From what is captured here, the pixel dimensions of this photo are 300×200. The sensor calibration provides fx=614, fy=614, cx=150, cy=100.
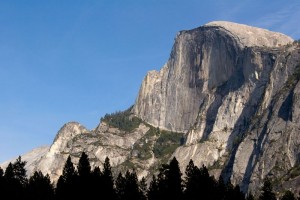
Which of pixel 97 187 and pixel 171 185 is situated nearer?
pixel 97 187

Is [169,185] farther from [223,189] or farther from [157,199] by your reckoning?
[223,189]

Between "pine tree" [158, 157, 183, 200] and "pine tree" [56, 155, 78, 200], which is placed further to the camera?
"pine tree" [158, 157, 183, 200]

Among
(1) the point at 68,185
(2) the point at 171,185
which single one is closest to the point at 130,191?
(2) the point at 171,185

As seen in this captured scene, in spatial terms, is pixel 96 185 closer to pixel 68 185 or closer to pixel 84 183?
Result: pixel 84 183

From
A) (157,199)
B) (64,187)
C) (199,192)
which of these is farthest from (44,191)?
(199,192)

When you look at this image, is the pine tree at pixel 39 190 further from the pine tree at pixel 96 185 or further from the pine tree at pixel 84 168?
the pine tree at pixel 96 185

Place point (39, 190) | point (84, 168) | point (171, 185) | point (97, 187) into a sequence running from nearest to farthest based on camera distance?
point (97, 187)
point (171, 185)
point (39, 190)
point (84, 168)

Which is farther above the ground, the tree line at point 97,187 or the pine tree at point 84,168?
the pine tree at point 84,168

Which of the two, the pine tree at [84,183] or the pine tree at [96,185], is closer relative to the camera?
the pine tree at [84,183]

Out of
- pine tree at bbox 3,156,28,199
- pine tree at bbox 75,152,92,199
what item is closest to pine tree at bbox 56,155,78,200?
pine tree at bbox 75,152,92,199

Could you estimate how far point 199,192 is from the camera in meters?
117

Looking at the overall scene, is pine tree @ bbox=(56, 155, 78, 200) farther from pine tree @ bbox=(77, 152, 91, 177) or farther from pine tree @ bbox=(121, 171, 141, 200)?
pine tree @ bbox=(121, 171, 141, 200)

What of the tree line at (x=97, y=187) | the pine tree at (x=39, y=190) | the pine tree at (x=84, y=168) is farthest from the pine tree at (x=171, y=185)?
the pine tree at (x=39, y=190)

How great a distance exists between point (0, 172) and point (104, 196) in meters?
32.4
